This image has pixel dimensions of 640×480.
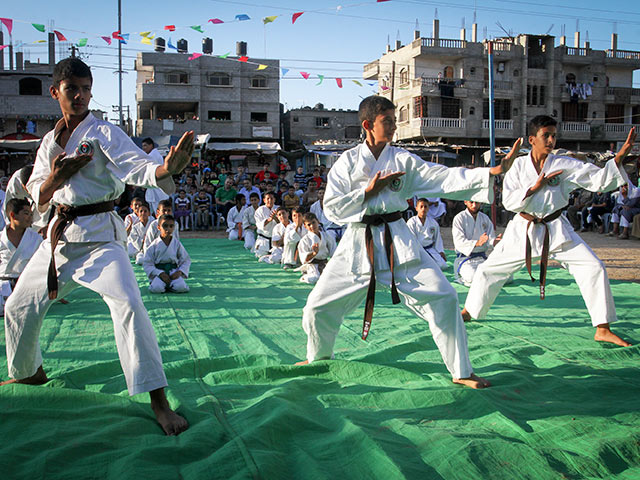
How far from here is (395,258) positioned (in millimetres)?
3188

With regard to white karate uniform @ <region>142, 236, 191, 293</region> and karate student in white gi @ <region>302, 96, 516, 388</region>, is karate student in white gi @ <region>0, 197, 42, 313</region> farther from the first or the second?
karate student in white gi @ <region>302, 96, 516, 388</region>

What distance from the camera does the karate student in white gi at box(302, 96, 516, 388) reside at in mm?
3068

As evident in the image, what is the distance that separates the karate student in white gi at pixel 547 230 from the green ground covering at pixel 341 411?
1.05ft

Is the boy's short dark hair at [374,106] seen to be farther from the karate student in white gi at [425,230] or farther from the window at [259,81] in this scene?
the window at [259,81]

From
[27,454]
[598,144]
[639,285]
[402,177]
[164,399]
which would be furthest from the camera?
[598,144]

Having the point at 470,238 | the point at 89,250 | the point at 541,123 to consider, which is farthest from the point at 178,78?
the point at 89,250

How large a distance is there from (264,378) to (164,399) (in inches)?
31.9

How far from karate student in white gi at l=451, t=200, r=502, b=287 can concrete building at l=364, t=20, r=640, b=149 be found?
23.6m

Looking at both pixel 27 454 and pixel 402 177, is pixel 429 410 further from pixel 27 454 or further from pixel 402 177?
pixel 27 454

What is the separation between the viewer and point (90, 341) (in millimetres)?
4383

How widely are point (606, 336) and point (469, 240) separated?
3.01m

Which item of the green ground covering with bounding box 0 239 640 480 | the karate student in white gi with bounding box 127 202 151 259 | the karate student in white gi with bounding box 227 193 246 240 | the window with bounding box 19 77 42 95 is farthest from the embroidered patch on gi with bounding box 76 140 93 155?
the window with bounding box 19 77 42 95

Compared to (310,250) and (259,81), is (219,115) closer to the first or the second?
(259,81)

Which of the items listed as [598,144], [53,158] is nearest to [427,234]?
[53,158]
